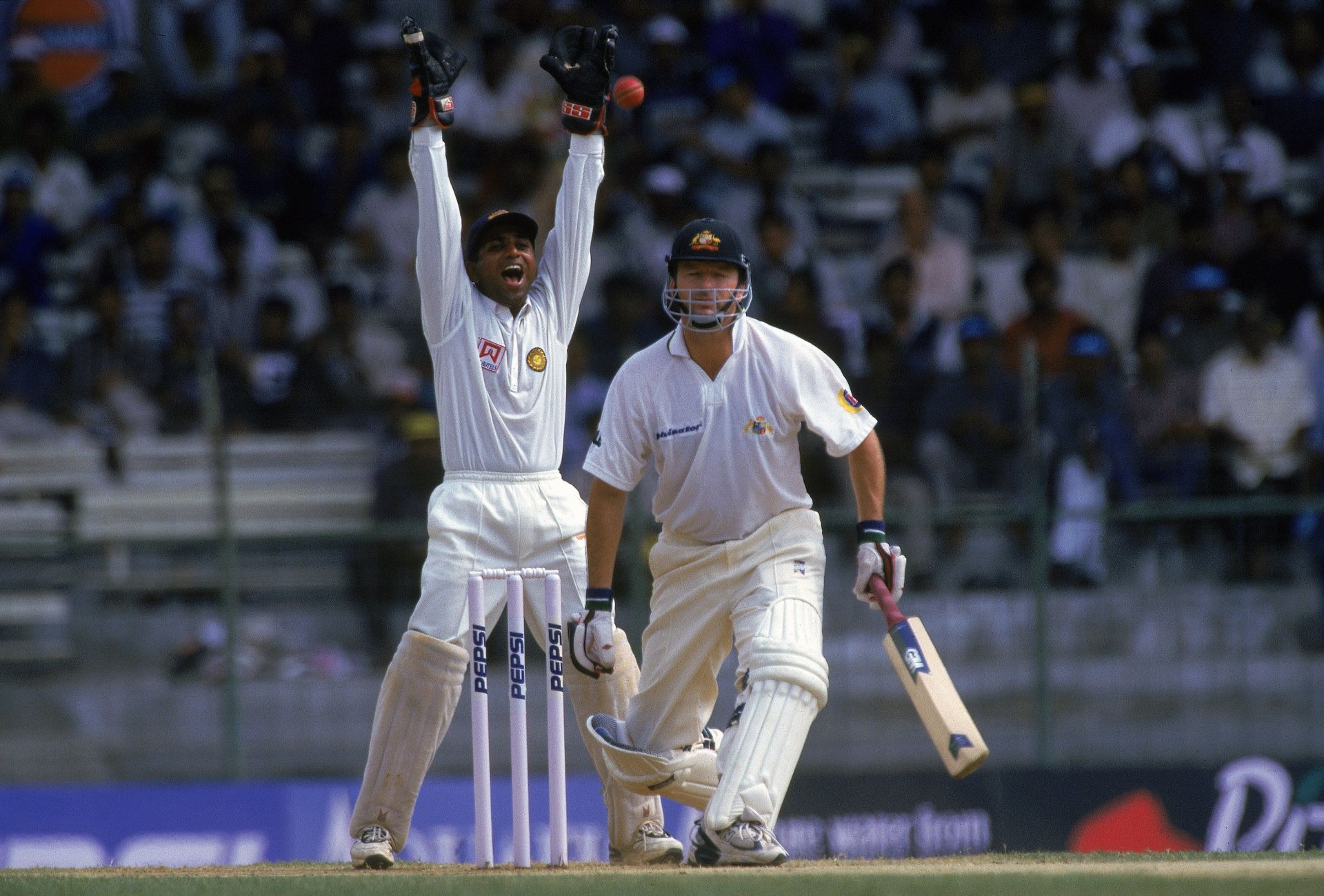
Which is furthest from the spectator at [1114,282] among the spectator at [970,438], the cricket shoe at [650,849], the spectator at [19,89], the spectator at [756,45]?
the spectator at [19,89]

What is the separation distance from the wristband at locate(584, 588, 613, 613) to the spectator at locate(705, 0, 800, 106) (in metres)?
8.04

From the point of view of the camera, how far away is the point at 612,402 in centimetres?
653

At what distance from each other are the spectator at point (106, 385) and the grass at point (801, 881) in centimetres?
482

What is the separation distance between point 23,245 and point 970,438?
6971 mm

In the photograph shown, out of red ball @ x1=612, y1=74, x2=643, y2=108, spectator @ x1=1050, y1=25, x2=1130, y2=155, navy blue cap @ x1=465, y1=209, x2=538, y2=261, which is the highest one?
spectator @ x1=1050, y1=25, x2=1130, y2=155

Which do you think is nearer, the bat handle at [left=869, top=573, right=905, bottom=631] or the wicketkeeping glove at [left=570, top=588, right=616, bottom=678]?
the bat handle at [left=869, top=573, right=905, bottom=631]

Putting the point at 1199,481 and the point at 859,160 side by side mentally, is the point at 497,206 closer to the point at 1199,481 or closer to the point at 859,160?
the point at 859,160

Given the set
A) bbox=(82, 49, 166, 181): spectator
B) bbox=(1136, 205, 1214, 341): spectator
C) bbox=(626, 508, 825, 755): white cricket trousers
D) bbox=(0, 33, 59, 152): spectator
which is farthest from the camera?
bbox=(0, 33, 59, 152): spectator

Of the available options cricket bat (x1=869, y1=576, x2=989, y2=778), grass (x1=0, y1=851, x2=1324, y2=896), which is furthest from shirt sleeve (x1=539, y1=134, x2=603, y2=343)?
grass (x1=0, y1=851, x2=1324, y2=896)

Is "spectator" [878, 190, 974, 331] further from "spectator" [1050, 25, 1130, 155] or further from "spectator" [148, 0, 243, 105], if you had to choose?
"spectator" [148, 0, 243, 105]

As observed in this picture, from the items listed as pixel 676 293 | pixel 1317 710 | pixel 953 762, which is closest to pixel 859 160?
pixel 1317 710

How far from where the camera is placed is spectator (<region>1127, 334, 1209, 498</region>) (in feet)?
32.3

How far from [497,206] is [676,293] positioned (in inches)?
235

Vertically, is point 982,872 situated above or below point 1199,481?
below
